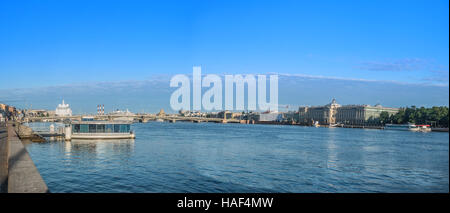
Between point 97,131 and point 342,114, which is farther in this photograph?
point 342,114

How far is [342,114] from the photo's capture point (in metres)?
123

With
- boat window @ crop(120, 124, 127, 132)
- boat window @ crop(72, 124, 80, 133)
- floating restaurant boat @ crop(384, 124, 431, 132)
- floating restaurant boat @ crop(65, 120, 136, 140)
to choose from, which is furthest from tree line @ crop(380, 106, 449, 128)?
boat window @ crop(72, 124, 80, 133)

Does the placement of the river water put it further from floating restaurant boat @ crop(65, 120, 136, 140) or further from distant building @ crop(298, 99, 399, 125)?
distant building @ crop(298, 99, 399, 125)

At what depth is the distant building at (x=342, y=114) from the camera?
110 meters

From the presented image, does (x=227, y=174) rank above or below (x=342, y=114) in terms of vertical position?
below

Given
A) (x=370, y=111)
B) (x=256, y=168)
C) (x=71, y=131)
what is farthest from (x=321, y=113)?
(x=256, y=168)

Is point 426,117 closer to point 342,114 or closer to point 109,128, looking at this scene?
point 342,114

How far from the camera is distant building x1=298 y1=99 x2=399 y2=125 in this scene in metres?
110

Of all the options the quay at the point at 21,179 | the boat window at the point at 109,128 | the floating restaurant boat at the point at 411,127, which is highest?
the boat window at the point at 109,128

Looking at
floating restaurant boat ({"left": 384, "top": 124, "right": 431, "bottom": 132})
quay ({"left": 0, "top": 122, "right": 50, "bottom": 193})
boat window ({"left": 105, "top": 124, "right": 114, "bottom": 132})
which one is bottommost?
floating restaurant boat ({"left": 384, "top": 124, "right": 431, "bottom": 132})

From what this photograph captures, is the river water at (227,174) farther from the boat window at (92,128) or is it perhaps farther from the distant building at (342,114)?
the distant building at (342,114)

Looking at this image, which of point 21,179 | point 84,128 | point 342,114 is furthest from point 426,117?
point 21,179

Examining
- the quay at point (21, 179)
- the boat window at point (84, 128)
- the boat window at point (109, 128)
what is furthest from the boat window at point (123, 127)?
the quay at point (21, 179)

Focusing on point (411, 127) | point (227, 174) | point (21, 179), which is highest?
point (21, 179)
